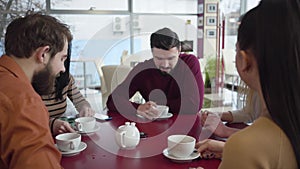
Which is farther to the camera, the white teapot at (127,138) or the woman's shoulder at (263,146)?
the white teapot at (127,138)

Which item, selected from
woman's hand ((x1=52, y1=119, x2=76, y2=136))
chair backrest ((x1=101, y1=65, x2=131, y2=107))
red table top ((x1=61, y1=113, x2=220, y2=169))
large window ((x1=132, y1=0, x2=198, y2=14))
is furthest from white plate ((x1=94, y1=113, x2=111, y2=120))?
large window ((x1=132, y1=0, x2=198, y2=14))

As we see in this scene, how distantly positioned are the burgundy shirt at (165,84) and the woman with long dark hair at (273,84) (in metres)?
1.20

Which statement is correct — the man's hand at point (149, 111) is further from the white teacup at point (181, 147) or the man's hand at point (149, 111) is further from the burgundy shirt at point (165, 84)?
the white teacup at point (181, 147)

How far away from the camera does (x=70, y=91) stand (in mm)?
2006

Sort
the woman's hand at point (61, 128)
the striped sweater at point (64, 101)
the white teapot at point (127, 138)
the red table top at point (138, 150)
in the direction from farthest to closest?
the striped sweater at point (64, 101) < the woman's hand at point (61, 128) < the white teapot at point (127, 138) < the red table top at point (138, 150)

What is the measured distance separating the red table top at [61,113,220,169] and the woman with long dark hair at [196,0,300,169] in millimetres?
394

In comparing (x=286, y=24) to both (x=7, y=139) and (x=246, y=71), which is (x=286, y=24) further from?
(x=7, y=139)

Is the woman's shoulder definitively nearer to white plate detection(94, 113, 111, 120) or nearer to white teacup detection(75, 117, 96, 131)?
white teacup detection(75, 117, 96, 131)

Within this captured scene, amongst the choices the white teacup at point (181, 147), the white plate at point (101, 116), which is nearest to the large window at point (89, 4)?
the white plate at point (101, 116)

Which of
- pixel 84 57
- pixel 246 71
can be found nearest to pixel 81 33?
pixel 84 57

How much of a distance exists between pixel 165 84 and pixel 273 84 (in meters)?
1.50

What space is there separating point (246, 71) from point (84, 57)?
16.6ft

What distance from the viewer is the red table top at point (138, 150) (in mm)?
1060

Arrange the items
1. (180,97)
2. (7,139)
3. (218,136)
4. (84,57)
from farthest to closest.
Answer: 1. (84,57)
2. (180,97)
3. (218,136)
4. (7,139)
